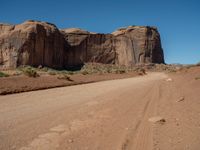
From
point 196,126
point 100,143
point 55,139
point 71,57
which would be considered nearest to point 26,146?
point 55,139

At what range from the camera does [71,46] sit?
3093 inches

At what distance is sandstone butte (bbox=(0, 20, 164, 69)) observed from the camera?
56281 mm

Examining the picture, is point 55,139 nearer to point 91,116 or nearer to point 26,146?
point 26,146

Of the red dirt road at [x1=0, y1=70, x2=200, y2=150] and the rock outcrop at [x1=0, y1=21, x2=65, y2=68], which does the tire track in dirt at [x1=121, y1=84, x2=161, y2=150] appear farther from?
the rock outcrop at [x1=0, y1=21, x2=65, y2=68]

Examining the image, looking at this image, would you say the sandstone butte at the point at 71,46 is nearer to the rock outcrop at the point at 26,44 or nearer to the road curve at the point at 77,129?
the rock outcrop at the point at 26,44

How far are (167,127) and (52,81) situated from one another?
50.2 ft

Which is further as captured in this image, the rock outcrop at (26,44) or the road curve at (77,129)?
the rock outcrop at (26,44)

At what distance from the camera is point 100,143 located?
482 centimetres

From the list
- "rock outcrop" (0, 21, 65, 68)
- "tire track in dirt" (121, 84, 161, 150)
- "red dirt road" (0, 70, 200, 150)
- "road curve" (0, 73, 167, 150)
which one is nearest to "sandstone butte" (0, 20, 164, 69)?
"rock outcrop" (0, 21, 65, 68)

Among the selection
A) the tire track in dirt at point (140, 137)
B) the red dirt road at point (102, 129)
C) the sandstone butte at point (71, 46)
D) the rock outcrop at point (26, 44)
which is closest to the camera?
the tire track in dirt at point (140, 137)

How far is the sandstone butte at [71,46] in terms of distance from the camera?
185 feet

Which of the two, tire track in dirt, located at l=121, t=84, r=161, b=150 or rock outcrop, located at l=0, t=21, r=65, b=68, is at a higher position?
rock outcrop, located at l=0, t=21, r=65, b=68

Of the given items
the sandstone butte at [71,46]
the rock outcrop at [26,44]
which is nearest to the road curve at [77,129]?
the rock outcrop at [26,44]

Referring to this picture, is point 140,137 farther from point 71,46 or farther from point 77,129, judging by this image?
point 71,46
